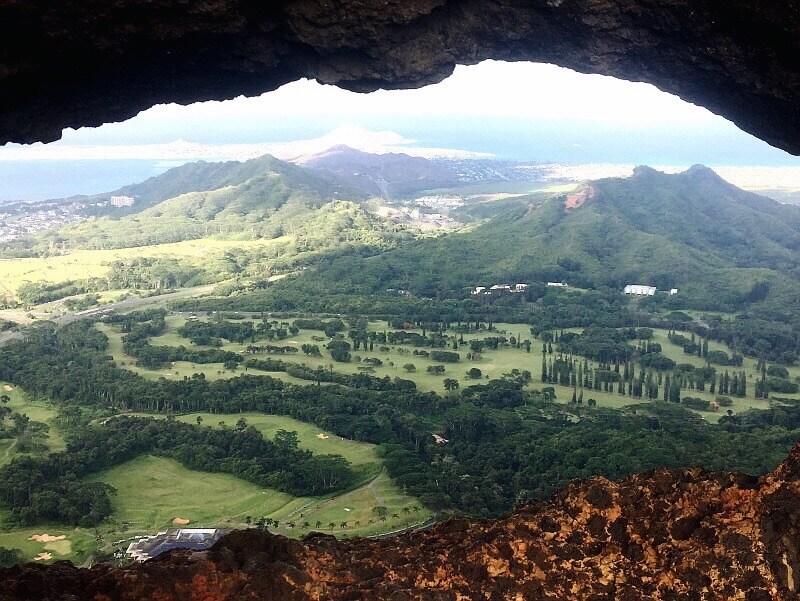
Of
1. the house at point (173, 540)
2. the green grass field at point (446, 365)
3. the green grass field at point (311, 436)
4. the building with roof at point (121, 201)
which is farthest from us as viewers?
the building with roof at point (121, 201)

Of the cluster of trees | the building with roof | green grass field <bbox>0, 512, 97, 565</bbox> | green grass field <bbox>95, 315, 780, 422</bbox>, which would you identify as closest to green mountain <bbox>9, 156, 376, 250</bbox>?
the building with roof

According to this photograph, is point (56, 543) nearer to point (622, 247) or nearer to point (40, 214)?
point (622, 247)

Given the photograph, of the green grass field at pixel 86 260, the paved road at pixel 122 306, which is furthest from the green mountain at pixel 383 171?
the paved road at pixel 122 306

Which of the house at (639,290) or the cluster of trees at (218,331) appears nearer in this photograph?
the cluster of trees at (218,331)

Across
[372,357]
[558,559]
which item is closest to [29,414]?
[372,357]

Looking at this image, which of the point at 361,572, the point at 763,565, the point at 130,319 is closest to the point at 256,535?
the point at 361,572

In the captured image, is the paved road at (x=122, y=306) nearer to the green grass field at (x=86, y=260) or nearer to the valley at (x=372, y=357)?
the valley at (x=372, y=357)

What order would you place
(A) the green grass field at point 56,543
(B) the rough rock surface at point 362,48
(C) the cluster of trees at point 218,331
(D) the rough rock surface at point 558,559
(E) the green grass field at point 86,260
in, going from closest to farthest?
(D) the rough rock surface at point 558,559
(B) the rough rock surface at point 362,48
(A) the green grass field at point 56,543
(C) the cluster of trees at point 218,331
(E) the green grass field at point 86,260
